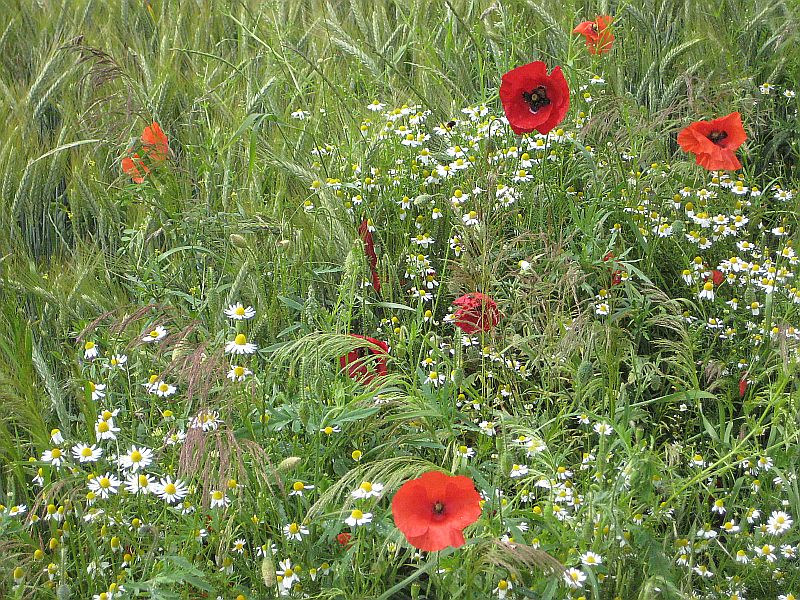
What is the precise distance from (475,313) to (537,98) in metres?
0.53

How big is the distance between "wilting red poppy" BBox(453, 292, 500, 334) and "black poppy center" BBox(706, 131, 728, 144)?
706 mm

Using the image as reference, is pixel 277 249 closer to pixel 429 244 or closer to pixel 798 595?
pixel 429 244

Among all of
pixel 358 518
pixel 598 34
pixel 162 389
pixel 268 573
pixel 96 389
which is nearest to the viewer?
pixel 268 573

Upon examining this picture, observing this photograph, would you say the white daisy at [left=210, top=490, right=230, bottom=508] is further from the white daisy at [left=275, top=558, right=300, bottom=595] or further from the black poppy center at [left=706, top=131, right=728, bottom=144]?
the black poppy center at [left=706, top=131, right=728, bottom=144]

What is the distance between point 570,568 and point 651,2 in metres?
2.23

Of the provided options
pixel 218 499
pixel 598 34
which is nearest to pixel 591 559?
pixel 218 499

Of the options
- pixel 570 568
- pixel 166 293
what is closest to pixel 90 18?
pixel 166 293

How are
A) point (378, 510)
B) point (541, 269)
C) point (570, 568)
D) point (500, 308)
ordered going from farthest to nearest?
1. point (541, 269)
2. point (500, 308)
3. point (378, 510)
4. point (570, 568)

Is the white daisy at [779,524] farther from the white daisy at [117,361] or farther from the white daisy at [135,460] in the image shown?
the white daisy at [117,361]

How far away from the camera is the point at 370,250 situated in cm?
230

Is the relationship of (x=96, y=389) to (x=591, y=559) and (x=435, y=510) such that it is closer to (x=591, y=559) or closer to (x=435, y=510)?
(x=435, y=510)

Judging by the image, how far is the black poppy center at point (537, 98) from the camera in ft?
6.90

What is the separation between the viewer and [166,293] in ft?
6.81

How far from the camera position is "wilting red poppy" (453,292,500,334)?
1918mm
